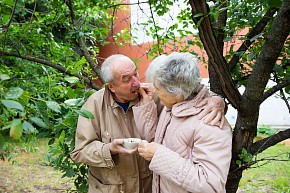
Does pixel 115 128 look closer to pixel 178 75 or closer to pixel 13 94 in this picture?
pixel 178 75

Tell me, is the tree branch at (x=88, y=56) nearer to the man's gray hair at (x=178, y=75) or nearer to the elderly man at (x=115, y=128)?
the elderly man at (x=115, y=128)

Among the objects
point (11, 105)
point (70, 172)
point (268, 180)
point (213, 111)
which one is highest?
point (11, 105)

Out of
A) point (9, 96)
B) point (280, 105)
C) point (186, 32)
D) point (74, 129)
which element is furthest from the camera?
point (280, 105)

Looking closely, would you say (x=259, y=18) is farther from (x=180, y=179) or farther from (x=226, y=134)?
(x=180, y=179)

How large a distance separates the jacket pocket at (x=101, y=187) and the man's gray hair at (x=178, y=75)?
0.70m

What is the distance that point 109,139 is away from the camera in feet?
6.51

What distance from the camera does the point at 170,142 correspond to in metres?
1.62

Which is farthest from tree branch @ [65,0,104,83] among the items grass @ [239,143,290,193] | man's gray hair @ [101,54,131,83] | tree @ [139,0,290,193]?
grass @ [239,143,290,193]

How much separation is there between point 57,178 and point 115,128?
4.52 m

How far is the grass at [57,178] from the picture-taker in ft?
16.4

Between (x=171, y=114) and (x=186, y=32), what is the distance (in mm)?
1556

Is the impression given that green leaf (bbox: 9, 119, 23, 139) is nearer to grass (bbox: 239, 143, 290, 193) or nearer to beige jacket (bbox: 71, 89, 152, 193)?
beige jacket (bbox: 71, 89, 152, 193)

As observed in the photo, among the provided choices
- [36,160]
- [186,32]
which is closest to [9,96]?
[186,32]

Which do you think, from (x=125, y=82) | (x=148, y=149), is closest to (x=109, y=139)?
(x=125, y=82)
